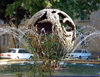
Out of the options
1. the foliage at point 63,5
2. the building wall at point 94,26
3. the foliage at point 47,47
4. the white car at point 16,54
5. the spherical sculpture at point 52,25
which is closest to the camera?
the foliage at point 47,47

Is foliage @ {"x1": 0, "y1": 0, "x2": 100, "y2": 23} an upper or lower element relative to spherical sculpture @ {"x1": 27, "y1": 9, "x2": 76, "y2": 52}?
upper

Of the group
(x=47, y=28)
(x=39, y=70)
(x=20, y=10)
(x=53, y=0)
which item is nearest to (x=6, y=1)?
(x=20, y=10)

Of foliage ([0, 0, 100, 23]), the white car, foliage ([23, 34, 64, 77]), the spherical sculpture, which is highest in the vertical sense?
foliage ([0, 0, 100, 23])

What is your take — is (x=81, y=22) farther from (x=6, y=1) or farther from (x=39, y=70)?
(x=39, y=70)

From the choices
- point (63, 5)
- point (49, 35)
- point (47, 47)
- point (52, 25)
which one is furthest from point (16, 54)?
point (47, 47)

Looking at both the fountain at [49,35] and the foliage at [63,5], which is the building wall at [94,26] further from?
the fountain at [49,35]

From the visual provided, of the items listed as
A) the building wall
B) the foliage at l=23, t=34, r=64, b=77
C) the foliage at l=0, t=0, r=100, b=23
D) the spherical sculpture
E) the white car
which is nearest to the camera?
the foliage at l=23, t=34, r=64, b=77

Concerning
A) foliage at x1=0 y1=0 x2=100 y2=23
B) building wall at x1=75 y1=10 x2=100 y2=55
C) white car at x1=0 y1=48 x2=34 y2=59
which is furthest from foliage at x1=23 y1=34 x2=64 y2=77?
building wall at x1=75 y1=10 x2=100 y2=55

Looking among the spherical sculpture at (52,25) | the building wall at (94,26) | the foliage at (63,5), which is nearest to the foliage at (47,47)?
the spherical sculpture at (52,25)

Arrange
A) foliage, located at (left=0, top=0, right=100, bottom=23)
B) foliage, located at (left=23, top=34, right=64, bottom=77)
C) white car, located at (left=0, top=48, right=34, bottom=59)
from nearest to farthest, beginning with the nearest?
foliage, located at (left=23, top=34, right=64, bottom=77) < foliage, located at (left=0, top=0, right=100, bottom=23) < white car, located at (left=0, top=48, right=34, bottom=59)

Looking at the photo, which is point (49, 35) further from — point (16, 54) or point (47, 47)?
point (16, 54)

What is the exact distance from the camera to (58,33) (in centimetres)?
1152

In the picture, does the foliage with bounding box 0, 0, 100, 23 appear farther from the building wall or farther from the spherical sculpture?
the spherical sculpture

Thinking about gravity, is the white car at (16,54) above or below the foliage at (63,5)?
below
